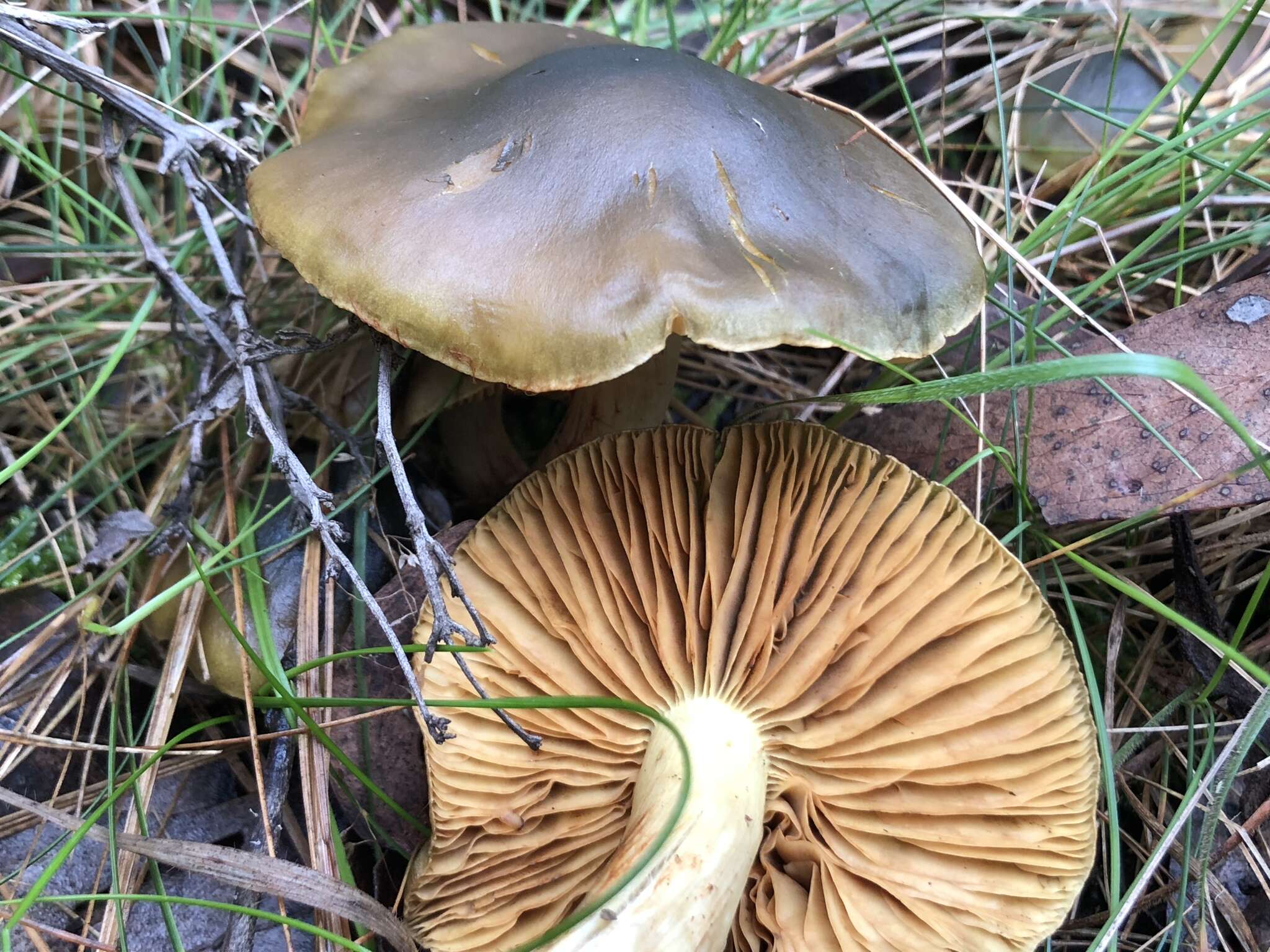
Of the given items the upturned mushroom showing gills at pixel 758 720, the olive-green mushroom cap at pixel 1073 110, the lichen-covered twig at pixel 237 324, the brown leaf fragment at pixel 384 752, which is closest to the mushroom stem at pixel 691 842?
the upturned mushroom showing gills at pixel 758 720

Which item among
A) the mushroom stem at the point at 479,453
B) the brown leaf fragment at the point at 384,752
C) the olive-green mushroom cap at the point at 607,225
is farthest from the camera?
the mushroom stem at the point at 479,453

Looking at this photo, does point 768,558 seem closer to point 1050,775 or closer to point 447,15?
point 1050,775

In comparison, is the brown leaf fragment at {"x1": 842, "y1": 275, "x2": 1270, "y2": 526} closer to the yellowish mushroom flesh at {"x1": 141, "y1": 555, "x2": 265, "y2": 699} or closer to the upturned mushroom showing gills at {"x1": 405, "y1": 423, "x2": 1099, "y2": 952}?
the upturned mushroom showing gills at {"x1": 405, "y1": 423, "x2": 1099, "y2": 952}

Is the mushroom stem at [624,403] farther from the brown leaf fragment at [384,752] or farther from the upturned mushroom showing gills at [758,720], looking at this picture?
the brown leaf fragment at [384,752]

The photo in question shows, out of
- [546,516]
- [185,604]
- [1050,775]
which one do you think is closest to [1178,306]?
[1050,775]

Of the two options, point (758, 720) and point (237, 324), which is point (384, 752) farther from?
point (237, 324)

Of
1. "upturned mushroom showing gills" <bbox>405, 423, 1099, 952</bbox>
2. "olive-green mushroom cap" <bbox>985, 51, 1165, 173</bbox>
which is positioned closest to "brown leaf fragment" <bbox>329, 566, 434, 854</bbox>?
"upturned mushroom showing gills" <bbox>405, 423, 1099, 952</bbox>
